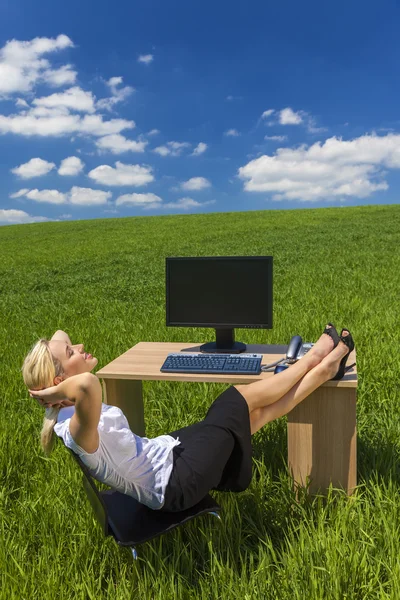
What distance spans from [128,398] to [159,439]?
3.64 feet

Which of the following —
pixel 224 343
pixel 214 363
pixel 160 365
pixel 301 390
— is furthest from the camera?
pixel 224 343

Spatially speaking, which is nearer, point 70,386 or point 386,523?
point 70,386

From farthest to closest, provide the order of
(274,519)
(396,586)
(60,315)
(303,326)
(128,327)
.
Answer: (60,315), (128,327), (303,326), (274,519), (396,586)

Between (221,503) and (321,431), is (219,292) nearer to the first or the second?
(321,431)

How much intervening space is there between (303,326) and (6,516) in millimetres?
5349

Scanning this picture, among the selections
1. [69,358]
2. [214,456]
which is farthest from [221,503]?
[69,358]

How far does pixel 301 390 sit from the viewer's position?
337 centimetres

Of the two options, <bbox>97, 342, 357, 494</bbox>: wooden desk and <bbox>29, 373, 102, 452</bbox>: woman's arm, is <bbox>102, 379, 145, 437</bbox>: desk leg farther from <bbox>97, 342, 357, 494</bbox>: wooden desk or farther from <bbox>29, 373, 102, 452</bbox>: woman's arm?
<bbox>29, 373, 102, 452</bbox>: woman's arm

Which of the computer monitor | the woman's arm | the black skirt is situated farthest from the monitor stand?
the woman's arm

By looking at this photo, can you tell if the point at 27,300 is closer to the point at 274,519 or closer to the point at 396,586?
the point at 274,519

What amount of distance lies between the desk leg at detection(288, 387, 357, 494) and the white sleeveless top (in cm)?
99

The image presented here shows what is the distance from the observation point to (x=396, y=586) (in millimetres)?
2506

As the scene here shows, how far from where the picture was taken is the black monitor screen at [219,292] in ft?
13.9

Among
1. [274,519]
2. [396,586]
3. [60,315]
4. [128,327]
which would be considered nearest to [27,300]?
[60,315]
